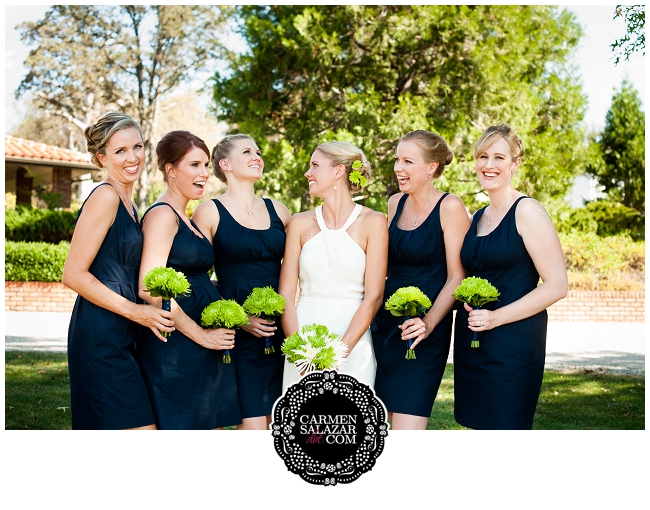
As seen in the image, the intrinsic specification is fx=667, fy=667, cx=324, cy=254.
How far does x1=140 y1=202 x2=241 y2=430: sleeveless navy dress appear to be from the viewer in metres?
4.40

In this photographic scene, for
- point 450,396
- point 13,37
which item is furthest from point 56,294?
point 13,37

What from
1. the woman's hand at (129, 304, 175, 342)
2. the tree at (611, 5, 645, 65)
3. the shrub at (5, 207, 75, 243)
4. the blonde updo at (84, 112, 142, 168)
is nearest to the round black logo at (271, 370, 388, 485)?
the woman's hand at (129, 304, 175, 342)

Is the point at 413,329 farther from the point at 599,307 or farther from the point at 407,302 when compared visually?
the point at 599,307

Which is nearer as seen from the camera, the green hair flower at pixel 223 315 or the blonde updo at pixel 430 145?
the green hair flower at pixel 223 315

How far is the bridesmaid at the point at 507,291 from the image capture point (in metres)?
4.44

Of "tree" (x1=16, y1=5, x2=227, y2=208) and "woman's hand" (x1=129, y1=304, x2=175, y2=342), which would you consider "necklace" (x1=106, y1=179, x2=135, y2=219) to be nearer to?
"woman's hand" (x1=129, y1=304, x2=175, y2=342)

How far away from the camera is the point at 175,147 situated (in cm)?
463

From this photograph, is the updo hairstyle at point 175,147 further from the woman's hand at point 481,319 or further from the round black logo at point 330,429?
the woman's hand at point 481,319

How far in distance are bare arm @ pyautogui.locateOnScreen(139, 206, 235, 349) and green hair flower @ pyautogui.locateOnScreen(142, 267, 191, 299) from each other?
0.27 m

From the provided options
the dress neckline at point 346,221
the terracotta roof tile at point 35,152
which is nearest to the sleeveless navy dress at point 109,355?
the dress neckline at point 346,221

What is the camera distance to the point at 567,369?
11195 millimetres

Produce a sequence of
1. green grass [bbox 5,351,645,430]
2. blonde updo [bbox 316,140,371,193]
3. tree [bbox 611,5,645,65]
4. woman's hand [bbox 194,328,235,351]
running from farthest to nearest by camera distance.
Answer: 1. green grass [bbox 5,351,645,430]
2. tree [bbox 611,5,645,65]
3. blonde updo [bbox 316,140,371,193]
4. woman's hand [bbox 194,328,235,351]

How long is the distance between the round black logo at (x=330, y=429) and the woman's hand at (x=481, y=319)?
0.87m

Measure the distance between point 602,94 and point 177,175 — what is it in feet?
71.9
